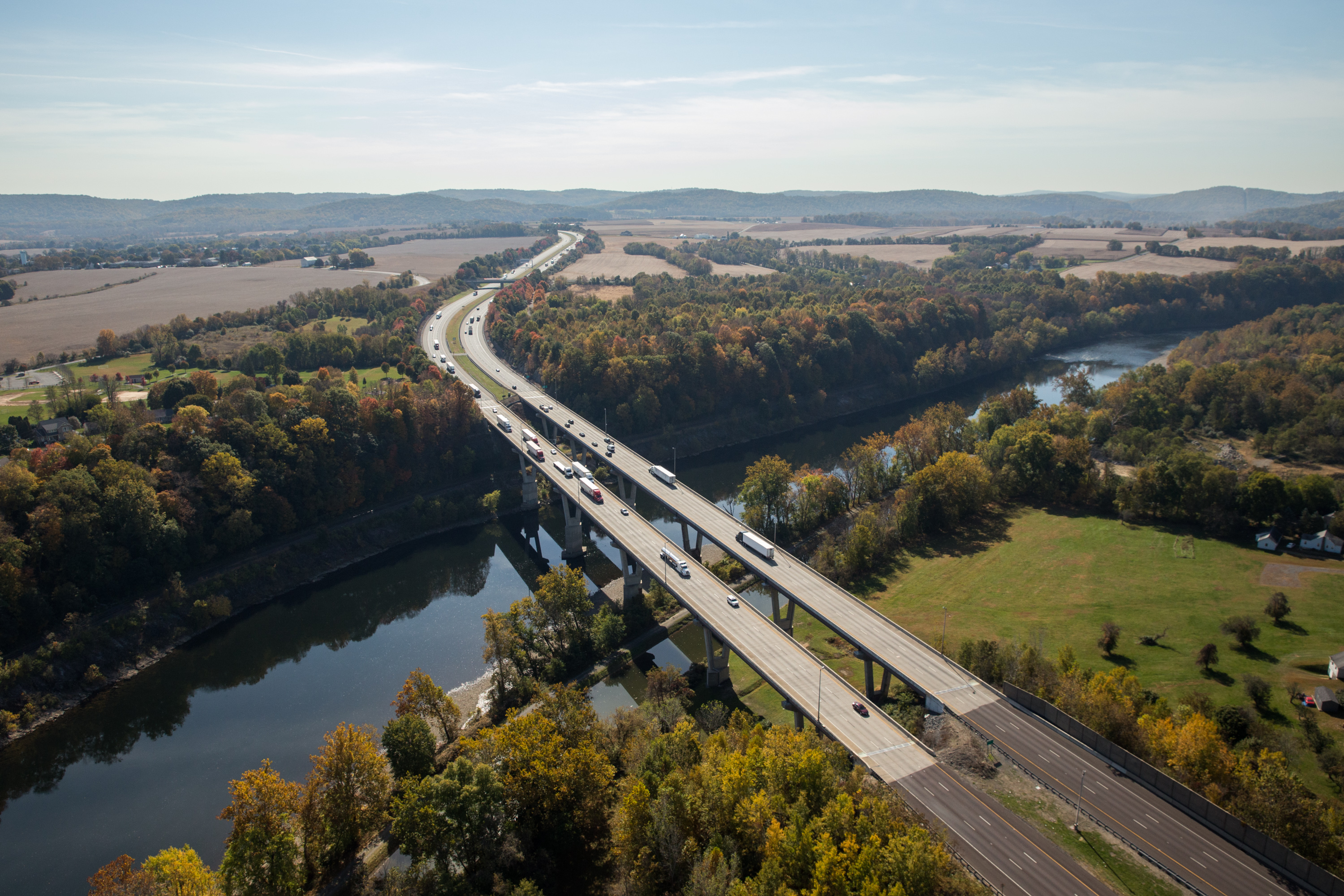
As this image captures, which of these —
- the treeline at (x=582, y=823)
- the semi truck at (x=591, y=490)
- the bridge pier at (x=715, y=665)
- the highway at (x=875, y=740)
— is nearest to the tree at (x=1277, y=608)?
the highway at (x=875, y=740)

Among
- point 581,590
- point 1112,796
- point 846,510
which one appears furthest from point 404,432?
point 1112,796

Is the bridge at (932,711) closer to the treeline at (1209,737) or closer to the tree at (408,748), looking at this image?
the treeline at (1209,737)

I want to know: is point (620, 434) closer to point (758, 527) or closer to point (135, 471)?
point (758, 527)

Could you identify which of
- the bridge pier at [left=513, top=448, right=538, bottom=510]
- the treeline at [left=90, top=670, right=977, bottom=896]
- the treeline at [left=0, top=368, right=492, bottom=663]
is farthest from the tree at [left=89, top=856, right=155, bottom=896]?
the bridge pier at [left=513, top=448, right=538, bottom=510]

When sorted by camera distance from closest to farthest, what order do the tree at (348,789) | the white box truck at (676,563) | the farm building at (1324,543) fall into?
the tree at (348,789) → the white box truck at (676,563) → the farm building at (1324,543)

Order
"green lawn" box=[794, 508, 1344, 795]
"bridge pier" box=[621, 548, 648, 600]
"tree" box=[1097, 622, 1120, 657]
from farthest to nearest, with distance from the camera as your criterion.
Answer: "bridge pier" box=[621, 548, 648, 600]
"tree" box=[1097, 622, 1120, 657]
"green lawn" box=[794, 508, 1344, 795]

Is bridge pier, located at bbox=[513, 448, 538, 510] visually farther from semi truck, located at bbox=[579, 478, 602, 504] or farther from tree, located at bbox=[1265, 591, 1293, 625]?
tree, located at bbox=[1265, 591, 1293, 625]

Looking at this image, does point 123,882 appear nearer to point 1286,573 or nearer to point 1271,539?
point 1286,573
